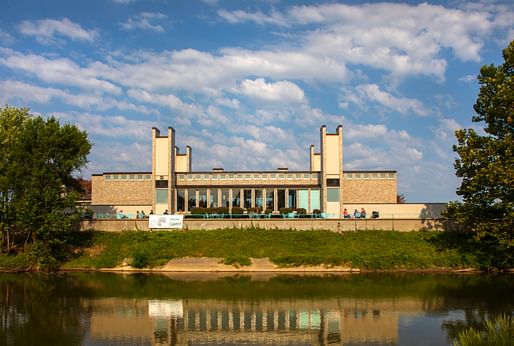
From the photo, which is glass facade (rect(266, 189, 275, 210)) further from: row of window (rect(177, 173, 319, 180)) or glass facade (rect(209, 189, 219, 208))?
glass facade (rect(209, 189, 219, 208))

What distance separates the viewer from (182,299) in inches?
1184

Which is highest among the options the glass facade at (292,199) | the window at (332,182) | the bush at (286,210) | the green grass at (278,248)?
the window at (332,182)

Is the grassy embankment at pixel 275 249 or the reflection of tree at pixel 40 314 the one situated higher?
the grassy embankment at pixel 275 249

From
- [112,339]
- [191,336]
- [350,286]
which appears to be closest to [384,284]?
[350,286]

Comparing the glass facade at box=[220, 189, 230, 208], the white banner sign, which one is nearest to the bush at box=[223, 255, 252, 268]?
the white banner sign

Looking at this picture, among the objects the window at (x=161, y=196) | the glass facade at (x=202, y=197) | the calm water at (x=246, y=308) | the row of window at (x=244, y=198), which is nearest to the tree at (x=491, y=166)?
the calm water at (x=246, y=308)

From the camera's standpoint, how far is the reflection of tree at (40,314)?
68.0 ft

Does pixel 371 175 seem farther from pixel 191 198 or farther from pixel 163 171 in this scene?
pixel 163 171

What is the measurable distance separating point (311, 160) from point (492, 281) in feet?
104

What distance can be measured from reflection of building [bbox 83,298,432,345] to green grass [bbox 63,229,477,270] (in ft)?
48.0

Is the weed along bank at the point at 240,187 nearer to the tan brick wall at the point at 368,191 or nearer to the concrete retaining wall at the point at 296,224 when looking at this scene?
the tan brick wall at the point at 368,191

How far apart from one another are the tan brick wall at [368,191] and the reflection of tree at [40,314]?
3434 centimetres

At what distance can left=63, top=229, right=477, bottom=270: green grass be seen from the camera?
44.2 metres

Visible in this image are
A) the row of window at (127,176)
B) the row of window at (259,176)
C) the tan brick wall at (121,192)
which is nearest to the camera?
the row of window at (259,176)
